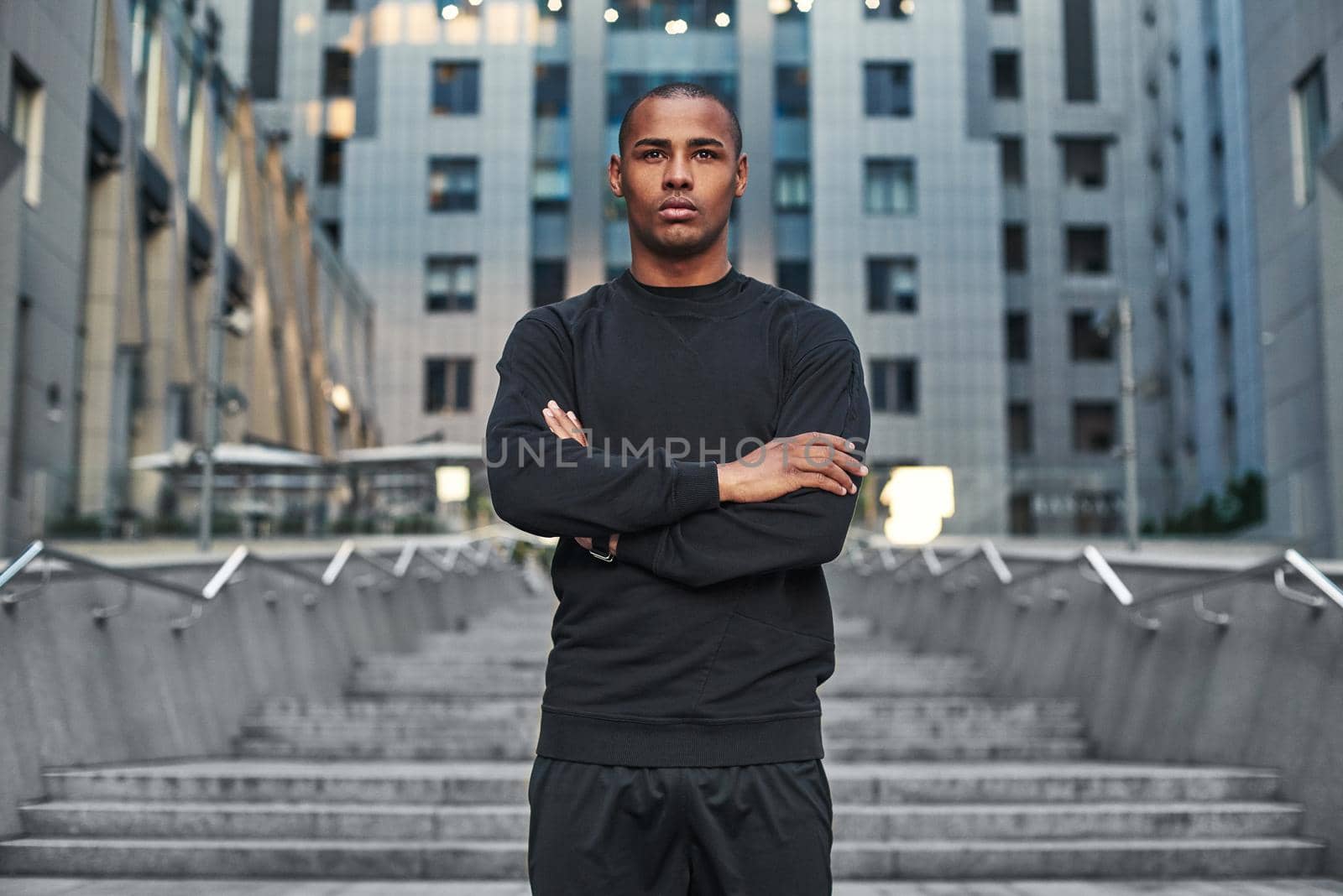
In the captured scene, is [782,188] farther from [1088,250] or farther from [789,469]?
[789,469]

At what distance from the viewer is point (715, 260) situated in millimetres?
2279

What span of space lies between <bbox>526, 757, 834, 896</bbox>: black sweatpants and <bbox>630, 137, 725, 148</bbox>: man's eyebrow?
39.1 inches

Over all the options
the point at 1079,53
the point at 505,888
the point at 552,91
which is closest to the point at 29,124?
the point at 505,888

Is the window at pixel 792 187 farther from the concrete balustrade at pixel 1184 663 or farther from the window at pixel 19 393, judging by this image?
the concrete balustrade at pixel 1184 663

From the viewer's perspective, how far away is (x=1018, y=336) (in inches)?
1624

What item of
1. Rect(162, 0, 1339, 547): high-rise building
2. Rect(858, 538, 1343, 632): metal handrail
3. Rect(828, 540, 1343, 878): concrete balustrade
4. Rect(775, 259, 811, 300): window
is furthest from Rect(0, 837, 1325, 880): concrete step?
Rect(775, 259, 811, 300): window

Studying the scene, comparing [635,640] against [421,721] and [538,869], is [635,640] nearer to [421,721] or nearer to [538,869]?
[538,869]

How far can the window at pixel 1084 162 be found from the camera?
139 feet

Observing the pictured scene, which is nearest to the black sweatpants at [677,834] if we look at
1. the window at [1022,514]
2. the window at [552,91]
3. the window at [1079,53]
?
the window at [1022,514]

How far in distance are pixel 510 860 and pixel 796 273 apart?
32.4 m

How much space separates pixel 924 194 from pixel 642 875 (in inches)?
1440

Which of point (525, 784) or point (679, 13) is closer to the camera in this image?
point (525, 784)

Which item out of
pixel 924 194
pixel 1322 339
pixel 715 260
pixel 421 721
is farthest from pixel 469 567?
pixel 924 194

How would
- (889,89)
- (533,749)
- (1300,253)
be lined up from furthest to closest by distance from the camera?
1. (889,89)
2. (1300,253)
3. (533,749)
